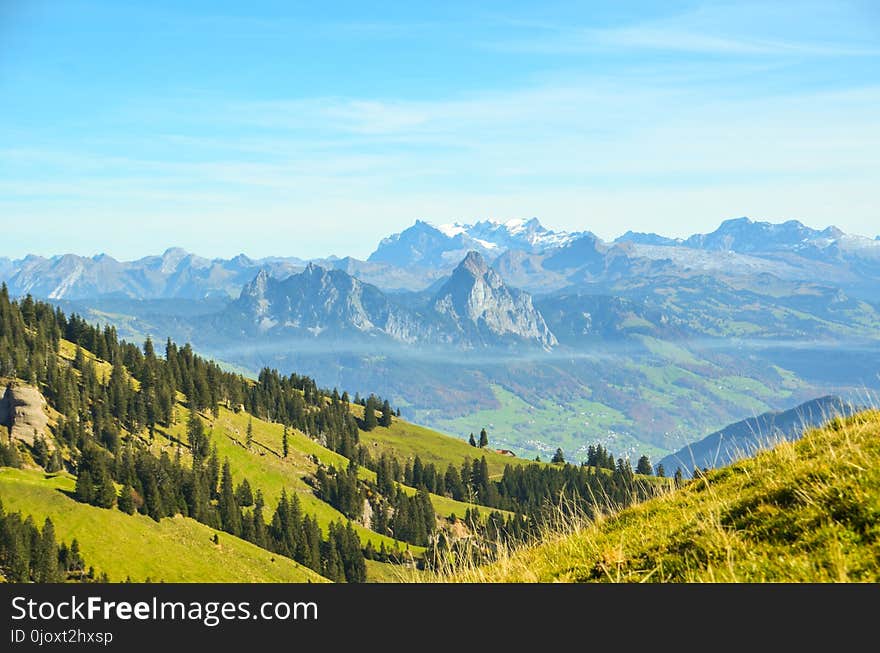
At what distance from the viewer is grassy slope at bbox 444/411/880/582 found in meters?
9.88

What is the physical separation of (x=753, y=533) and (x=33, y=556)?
121 meters

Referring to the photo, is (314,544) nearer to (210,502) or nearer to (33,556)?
(210,502)

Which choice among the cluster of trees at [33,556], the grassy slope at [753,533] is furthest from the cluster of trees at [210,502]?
the grassy slope at [753,533]

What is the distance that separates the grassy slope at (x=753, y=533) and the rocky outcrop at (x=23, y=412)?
191869 mm

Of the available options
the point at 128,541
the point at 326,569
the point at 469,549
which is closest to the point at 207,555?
the point at 128,541

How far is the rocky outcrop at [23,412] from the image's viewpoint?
6698 inches

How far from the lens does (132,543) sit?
120 metres

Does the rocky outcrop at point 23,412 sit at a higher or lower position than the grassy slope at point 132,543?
higher

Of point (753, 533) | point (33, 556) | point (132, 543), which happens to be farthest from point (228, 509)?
point (753, 533)

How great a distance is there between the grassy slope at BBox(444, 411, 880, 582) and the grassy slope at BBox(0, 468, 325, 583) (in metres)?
105

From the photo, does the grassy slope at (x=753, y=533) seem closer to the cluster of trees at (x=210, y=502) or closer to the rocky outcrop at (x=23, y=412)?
the cluster of trees at (x=210, y=502)

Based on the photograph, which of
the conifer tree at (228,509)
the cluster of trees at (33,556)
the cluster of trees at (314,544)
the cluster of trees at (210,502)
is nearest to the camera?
the cluster of trees at (33,556)
